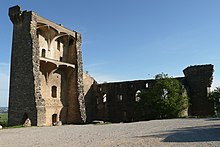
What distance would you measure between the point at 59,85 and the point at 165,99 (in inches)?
446

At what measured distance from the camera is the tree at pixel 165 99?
1075 inches

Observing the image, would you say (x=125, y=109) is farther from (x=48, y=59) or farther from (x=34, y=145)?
(x=34, y=145)

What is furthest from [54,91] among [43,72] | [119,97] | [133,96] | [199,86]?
[199,86]

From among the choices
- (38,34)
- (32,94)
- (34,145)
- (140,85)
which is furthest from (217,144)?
(140,85)

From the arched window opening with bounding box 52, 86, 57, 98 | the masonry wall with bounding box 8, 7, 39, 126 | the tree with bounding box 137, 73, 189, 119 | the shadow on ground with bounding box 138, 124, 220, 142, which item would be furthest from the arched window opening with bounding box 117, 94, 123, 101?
the shadow on ground with bounding box 138, 124, 220, 142

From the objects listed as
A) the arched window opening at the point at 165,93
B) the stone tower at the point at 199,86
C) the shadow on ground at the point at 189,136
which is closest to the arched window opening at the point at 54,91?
the arched window opening at the point at 165,93

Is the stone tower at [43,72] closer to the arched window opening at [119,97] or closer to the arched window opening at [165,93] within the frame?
Result: the arched window opening at [119,97]

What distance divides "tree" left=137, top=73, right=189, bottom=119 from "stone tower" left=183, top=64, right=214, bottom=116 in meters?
4.65

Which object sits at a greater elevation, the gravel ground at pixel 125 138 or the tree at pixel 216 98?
the tree at pixel 216 98

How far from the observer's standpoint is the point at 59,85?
28484mm

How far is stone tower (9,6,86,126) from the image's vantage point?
23234mm

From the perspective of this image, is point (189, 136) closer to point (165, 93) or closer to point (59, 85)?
point (165, 93)

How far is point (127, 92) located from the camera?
34.5 meters

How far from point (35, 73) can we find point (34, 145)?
13683 millimetres
